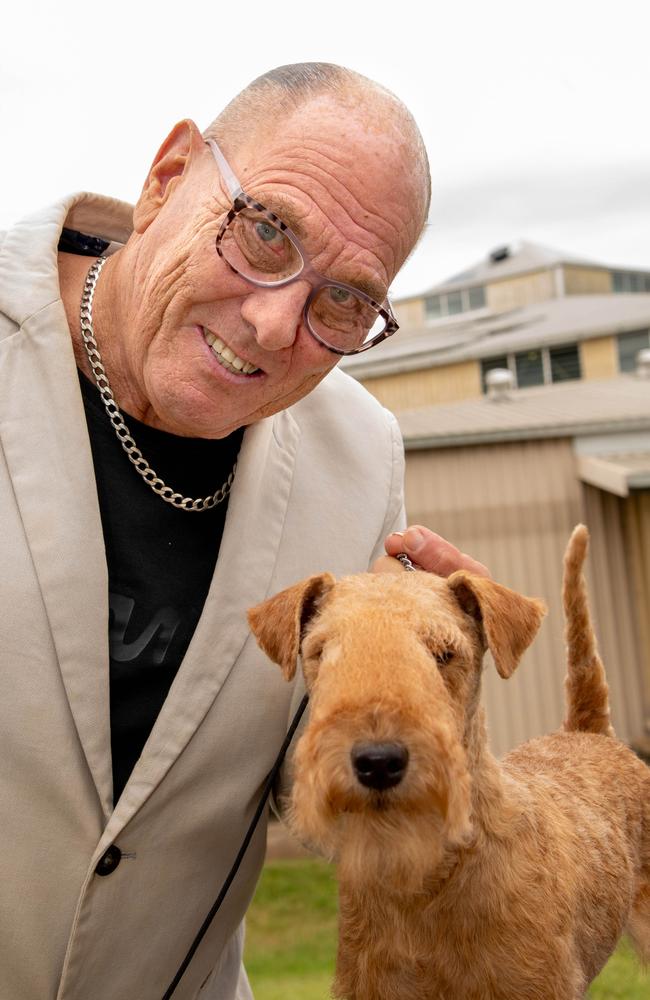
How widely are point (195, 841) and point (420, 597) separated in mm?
828

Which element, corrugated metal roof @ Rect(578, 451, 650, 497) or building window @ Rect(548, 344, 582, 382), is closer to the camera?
corrugated metal roof @ Rect(578, 451, 650, 497)

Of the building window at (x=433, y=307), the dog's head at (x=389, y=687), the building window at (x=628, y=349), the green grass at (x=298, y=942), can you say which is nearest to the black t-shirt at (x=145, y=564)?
the dog's head at (x=389, y=687)

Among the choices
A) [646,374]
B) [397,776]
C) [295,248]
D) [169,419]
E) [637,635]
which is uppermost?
[646,374]

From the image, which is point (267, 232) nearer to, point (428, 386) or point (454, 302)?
point (428, 386)

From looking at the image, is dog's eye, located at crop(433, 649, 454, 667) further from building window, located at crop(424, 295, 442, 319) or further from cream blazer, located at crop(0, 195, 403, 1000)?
building window, located at crop(424, 295, 442, 319)

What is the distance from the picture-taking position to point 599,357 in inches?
909

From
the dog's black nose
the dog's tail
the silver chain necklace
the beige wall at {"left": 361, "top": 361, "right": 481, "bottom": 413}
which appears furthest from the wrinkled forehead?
the beige wall at {"left": 361, "top": 361, "right": 481, "bottom": 413}

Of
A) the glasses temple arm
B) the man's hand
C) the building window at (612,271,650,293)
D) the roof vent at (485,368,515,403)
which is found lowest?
the man's hand

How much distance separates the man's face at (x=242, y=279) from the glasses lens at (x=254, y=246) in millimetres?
29

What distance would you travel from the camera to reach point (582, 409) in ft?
39.5

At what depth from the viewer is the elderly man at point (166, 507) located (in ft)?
6.81

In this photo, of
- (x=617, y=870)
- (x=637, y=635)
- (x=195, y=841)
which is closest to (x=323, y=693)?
(x=195, y=841)

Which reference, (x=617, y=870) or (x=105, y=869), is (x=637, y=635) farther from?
(x=105, y=869)

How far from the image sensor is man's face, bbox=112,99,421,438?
7.04 feet
